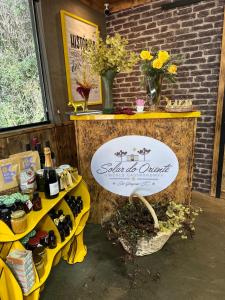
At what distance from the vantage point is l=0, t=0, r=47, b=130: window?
1732mm

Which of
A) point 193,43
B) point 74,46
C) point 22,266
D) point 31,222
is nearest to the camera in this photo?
point 22,266

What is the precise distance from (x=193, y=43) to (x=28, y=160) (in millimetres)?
2201

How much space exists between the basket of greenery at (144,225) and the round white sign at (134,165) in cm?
18

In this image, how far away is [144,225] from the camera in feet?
5.10

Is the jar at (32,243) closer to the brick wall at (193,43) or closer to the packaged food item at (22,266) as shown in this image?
the packaged food item at (22,266)

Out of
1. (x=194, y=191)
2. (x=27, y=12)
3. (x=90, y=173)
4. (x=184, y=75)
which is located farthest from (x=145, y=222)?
(x=27, y=12)

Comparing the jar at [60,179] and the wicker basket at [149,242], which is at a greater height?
the jar at [60,179]

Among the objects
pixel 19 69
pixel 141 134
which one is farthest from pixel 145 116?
pixel 19 69

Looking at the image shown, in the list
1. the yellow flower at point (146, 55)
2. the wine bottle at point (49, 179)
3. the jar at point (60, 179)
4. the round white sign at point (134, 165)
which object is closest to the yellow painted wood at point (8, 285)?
the wine bottle at point (49, 179)

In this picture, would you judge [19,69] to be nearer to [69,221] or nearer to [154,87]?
[154,87]

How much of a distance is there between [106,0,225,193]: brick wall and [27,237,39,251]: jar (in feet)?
7.05

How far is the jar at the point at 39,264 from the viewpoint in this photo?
1.11 meters

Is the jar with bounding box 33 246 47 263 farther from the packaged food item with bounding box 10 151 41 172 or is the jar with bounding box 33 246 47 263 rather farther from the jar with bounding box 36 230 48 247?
the packaged food item with bounding box 10 151 41 172

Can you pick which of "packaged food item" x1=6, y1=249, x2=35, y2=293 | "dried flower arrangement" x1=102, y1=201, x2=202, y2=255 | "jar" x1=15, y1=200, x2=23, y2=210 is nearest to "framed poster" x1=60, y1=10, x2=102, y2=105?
"dried flower arrangement" x1=102, y1=201, x2=202, y2=255
